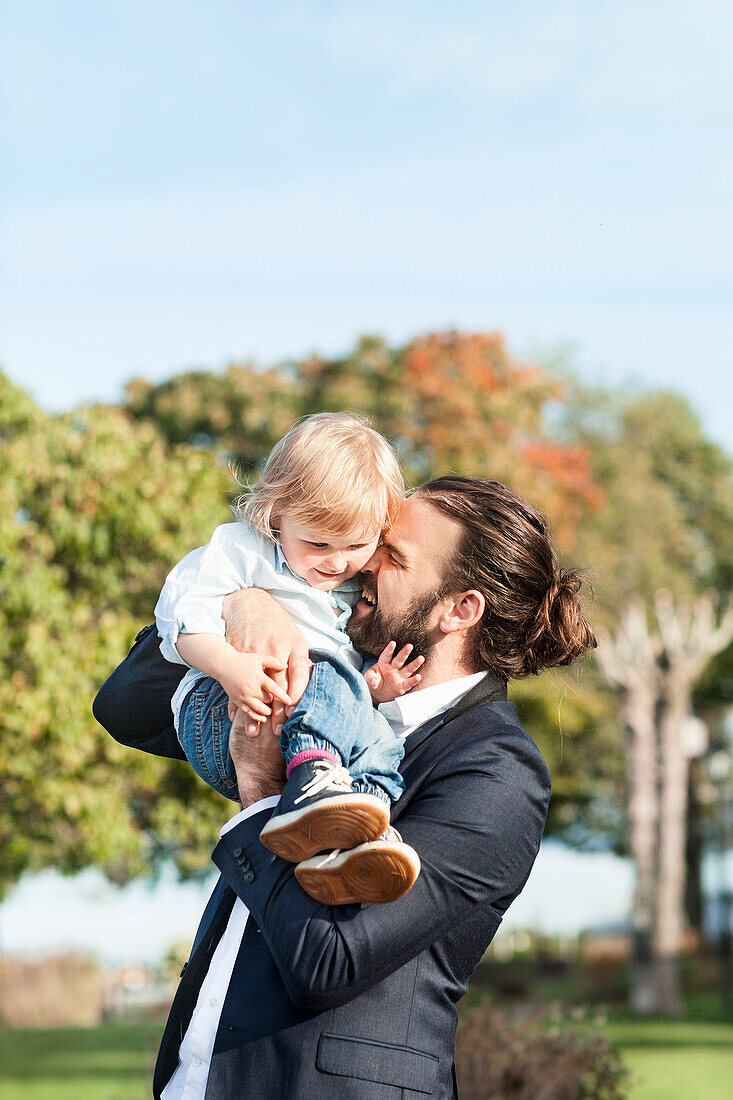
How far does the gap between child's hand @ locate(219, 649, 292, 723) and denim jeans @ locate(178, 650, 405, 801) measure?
0.05 metres

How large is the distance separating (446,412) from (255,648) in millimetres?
18124

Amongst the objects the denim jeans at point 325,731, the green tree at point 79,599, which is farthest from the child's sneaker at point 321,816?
the green tree at point 79,599

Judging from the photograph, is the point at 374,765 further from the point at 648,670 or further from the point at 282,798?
the point at 648,670

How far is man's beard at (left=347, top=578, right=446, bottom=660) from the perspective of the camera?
2.71 meters

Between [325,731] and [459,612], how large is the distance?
62 cm

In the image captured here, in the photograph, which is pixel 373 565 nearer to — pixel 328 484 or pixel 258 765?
pixel 328 484

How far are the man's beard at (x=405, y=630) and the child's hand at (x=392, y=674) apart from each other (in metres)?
0.05

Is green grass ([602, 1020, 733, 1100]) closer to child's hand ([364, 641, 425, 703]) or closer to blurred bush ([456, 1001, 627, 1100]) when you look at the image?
blurred bush ([456, 1001, 627, 1100])

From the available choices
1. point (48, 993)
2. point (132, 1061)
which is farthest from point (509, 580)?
point (48, 993)

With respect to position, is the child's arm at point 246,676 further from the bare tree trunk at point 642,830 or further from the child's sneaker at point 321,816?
the bare tree trunk at point 642,830

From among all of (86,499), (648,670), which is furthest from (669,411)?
(86,499)

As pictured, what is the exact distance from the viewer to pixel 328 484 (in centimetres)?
262

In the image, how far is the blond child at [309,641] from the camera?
2.07 m

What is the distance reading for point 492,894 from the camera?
230 cm
